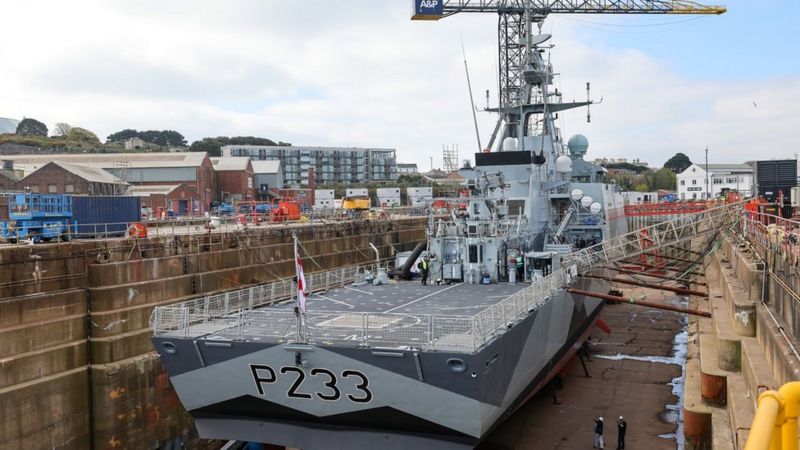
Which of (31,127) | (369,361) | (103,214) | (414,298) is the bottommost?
(369,361)

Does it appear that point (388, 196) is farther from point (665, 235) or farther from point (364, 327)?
point (364, 327)

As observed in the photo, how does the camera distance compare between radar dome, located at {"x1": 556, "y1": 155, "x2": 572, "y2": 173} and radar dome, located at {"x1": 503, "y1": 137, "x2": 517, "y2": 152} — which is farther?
radar dome, located at {"x1": 503, "y1": 137, "x2": 517, "y2": 152}

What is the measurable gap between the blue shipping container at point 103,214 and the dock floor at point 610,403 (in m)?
14.4

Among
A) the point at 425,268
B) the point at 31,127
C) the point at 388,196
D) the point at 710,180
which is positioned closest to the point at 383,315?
the point at 425,268

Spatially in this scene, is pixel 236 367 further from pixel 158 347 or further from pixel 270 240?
pixel 270 240

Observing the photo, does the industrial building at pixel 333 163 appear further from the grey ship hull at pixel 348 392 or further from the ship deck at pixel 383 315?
the grey ship hull at pixel 348 392

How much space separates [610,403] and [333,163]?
88.8 m

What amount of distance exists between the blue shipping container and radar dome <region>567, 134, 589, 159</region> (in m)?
21.0

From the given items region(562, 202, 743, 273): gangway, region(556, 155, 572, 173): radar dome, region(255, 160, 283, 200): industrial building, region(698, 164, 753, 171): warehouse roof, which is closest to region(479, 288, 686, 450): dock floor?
region(562, 202, 743, 273): gangway

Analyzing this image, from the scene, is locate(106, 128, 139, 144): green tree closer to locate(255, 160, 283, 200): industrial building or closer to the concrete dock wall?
locate(255, 160, 283, 200): industrial building

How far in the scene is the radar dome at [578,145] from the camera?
31.3 m

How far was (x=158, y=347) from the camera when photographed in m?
12.6

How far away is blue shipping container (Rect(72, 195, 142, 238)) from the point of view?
20.1m

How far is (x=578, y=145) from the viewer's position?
103 ft
